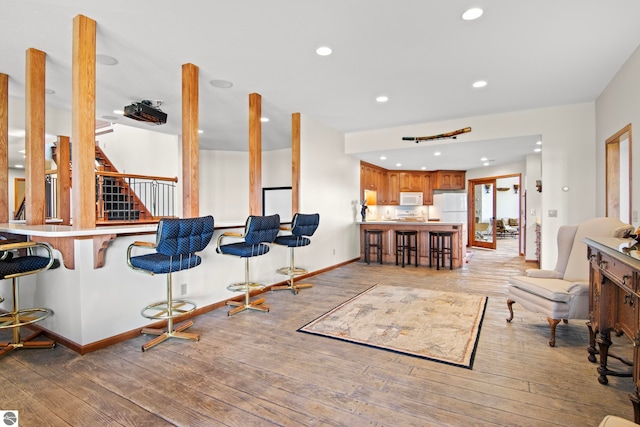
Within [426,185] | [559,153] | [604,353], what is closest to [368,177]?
[426,185]

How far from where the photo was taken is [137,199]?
289 inches

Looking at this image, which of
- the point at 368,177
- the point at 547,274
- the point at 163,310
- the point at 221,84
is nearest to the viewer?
the point at 163,310

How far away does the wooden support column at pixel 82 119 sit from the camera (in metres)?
2.63

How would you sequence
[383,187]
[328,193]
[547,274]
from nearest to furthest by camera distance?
1. [547,274]
2. [328,193]
3. [383,187]

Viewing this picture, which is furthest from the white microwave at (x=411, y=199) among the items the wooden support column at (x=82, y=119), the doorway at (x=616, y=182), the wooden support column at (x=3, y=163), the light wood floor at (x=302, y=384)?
the wooden support column at (x=3, y=163)

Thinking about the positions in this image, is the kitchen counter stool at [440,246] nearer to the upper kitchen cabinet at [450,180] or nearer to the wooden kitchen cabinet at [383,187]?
the wooden kitchen cabinet at [383,187]

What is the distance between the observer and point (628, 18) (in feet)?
8.77

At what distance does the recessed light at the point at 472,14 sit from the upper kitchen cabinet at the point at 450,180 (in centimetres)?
702

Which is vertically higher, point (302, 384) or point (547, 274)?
point (547, 274)

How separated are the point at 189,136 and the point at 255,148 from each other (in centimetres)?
110

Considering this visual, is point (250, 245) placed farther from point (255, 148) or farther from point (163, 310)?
point (255, 148)

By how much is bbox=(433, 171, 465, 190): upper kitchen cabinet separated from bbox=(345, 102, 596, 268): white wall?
12.9 feet

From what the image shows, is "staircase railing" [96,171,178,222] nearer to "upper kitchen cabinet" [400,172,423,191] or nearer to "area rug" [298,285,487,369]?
"area rug" [298,285,487,369]

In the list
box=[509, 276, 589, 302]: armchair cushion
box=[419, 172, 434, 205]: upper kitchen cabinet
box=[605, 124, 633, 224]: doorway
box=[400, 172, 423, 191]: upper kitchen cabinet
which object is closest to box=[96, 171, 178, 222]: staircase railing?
box=[400, 172, 423, 191]: upper kitchen cabinet
